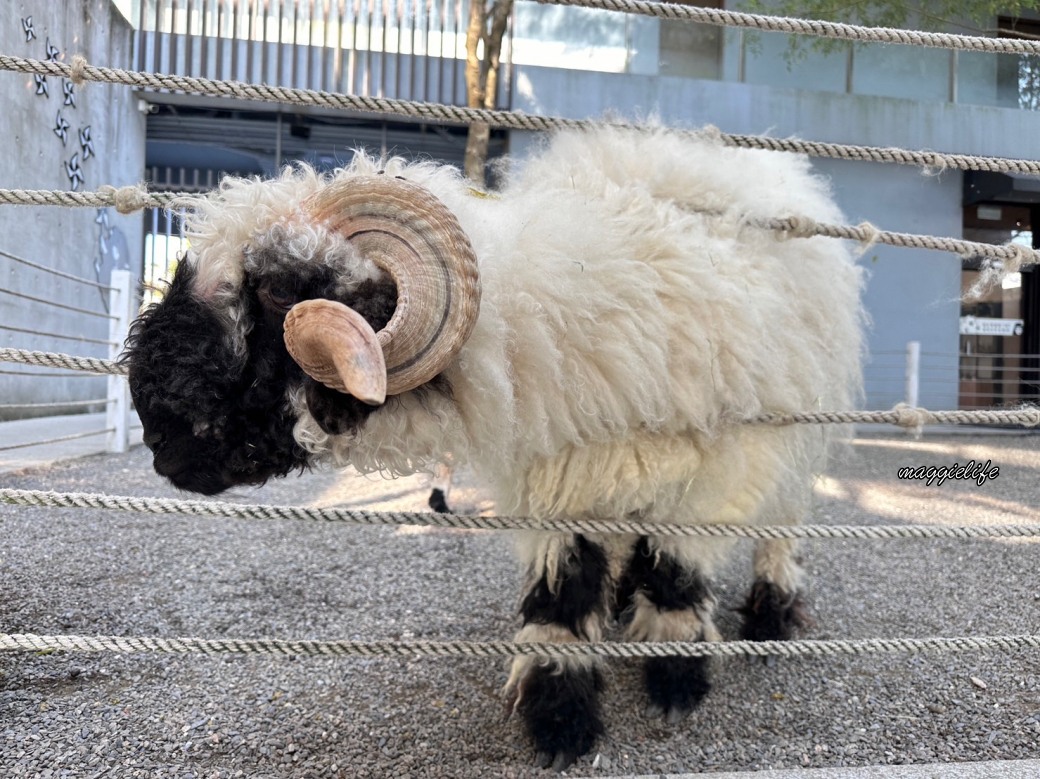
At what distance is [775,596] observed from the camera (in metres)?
3.13

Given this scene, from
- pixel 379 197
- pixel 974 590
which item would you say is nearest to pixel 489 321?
pixel 379 197

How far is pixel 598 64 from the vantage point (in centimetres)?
1032

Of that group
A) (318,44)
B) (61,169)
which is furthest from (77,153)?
(318,44)

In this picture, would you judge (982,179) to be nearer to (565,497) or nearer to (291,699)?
(565,497)

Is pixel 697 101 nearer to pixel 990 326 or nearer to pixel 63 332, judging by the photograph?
pixel 990 326

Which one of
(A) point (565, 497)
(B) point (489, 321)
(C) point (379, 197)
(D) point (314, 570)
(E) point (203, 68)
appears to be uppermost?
(E) point (203, 68)

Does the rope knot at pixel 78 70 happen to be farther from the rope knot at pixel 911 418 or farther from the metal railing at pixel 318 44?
the metal railing at pixel 318 44

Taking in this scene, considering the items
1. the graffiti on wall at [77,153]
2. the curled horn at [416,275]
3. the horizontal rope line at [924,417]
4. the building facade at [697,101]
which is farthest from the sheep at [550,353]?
the building facade at [697,101]

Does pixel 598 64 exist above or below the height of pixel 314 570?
above

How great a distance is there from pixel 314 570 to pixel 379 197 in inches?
108

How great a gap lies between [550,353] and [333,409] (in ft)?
1.90

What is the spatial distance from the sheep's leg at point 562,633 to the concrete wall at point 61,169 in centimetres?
561

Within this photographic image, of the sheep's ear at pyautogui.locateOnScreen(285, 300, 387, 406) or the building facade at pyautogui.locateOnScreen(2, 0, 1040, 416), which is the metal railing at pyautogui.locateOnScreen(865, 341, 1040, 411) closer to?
the building facade at pyautogui.locateOnScreen(2, 0, 1040, 416)

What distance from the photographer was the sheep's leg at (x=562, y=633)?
2.14m
